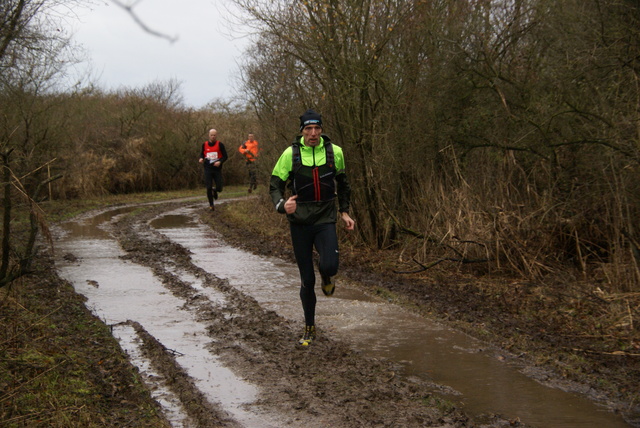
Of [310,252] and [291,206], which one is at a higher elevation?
[291,206]

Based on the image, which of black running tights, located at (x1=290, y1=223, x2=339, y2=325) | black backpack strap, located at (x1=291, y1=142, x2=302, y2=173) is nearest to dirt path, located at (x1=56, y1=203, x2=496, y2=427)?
black running tights, located at (x1=290, y1=223, x2=339, y2=325)

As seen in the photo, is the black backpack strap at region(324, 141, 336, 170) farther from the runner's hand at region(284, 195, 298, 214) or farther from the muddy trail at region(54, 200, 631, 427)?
the muddy trail at region(54, 200, 631, 427)

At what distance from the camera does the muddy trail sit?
4.89 metres

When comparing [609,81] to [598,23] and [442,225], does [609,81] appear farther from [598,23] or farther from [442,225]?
[442,225]

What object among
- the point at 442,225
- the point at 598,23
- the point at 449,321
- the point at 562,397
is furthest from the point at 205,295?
the point at 598,23

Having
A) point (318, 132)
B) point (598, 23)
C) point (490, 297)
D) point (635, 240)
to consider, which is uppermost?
point (598, 23)

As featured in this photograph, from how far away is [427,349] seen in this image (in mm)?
6555

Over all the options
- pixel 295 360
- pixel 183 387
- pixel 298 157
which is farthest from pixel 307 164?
pixel 183 387

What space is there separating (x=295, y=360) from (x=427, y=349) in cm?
124

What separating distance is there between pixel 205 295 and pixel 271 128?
7.33 metres

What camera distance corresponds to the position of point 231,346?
662 cm

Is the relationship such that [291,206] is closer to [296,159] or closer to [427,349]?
[296,159]

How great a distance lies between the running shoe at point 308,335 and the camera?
671 centimetres

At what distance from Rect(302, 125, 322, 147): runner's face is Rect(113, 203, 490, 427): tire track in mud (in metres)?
1.86
